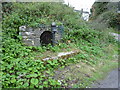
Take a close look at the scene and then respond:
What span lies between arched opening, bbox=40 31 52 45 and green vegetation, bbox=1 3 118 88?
378 mm

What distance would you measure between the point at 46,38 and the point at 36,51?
2.85 feet

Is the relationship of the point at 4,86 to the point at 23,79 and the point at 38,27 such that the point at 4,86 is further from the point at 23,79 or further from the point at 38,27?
the point at 38,27

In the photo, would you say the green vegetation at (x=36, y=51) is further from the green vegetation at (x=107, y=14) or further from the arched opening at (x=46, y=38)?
the green vegetation at (x=107, y=14)

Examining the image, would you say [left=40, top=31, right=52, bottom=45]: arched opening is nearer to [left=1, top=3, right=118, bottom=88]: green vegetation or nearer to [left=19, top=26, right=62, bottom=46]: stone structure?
[left=19, top=26, right=62, bottom=46]: stone structure

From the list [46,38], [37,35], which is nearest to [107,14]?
[46,38]

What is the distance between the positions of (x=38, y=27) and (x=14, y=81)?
227 cm

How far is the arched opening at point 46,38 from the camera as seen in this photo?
13.4 feet

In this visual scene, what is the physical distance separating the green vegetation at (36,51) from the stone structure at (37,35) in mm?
208

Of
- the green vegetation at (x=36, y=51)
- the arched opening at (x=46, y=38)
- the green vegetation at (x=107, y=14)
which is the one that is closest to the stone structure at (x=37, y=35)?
the arched opening at (x=46, y=38)

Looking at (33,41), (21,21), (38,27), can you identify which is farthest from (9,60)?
(21,21)

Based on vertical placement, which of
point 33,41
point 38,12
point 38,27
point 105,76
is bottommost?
point 105,76

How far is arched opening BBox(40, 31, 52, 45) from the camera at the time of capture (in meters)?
4.09

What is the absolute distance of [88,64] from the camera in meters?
3.32

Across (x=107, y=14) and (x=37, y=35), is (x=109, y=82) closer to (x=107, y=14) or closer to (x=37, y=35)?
(x=37, y=35)
